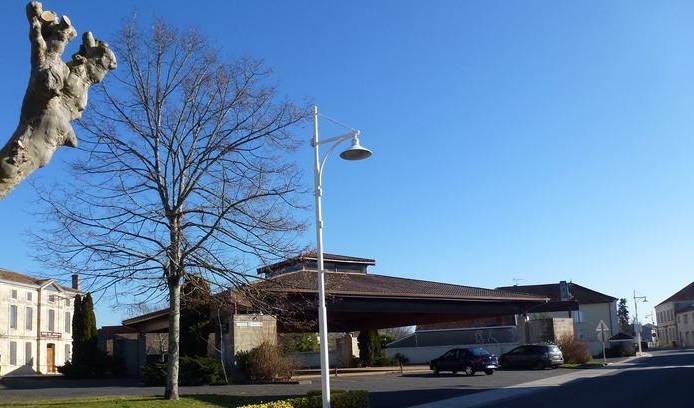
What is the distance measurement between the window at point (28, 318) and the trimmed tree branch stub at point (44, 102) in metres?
60.4

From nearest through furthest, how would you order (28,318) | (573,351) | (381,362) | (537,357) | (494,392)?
1. (494,392)
2. (537,357)
3. (573,351)
4. (381,362)
5. (28,318)

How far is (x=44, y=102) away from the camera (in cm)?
854

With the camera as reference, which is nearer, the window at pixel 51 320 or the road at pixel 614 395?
the road at pixel 614 395

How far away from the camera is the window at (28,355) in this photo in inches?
2438

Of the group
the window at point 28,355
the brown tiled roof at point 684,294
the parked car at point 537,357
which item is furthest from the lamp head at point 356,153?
the brown tiled roof at point 684,294

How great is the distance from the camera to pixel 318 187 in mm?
16406

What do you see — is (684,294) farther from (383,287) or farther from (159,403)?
(159,403)

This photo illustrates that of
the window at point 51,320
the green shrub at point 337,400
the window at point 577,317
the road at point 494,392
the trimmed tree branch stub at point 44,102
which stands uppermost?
the trimmed tree branch stub at point 44,102

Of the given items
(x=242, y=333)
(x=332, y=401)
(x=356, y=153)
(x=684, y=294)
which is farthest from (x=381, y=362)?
(x=684, y=294)

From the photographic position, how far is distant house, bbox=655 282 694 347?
117562mm

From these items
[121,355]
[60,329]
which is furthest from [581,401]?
[60,329]

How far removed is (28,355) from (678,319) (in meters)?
107

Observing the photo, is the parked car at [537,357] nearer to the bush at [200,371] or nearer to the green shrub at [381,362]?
the green shrub at [381,362]

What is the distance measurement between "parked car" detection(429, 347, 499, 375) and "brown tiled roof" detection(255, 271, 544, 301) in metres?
3.22
